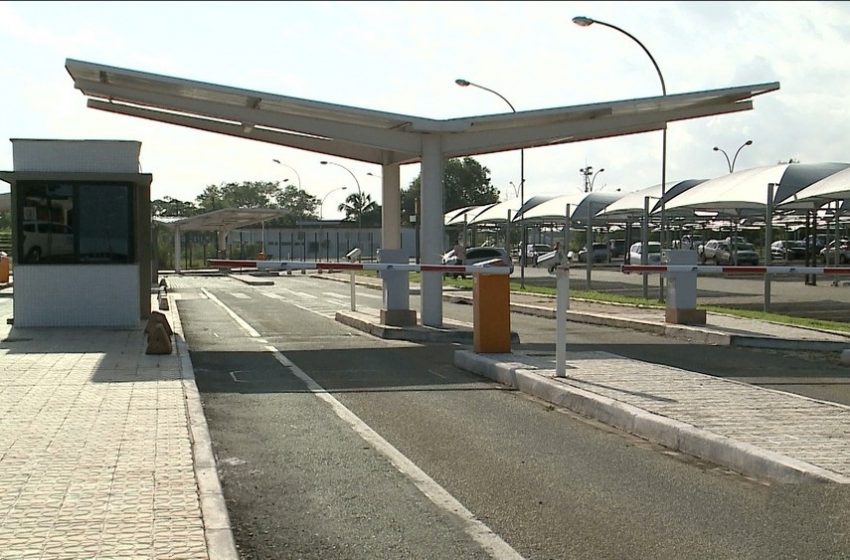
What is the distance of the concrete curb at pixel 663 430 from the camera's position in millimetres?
7059

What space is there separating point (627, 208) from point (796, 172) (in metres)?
9.29

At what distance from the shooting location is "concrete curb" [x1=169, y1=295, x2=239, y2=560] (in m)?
5.38

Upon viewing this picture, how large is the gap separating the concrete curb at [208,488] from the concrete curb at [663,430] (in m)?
3.62

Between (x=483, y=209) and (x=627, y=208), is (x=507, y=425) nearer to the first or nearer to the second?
(x=627, y=208)

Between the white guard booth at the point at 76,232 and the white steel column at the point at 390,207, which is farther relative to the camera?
the white steel column at the point at 390,207

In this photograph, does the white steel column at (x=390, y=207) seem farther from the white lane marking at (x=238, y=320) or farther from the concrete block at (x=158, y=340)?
the concrete block at (x=158, y=340)

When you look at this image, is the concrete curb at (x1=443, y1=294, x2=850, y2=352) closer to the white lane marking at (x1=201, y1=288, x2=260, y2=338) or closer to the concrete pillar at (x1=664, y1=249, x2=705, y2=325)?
the concrete pillar at (x1=664, y1=249, x2=705, y2=325)

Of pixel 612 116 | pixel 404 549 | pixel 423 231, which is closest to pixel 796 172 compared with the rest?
pixel 612 116

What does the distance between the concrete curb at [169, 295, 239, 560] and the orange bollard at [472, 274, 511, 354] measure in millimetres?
4363

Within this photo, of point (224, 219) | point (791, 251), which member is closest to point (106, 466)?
point (224, 219)

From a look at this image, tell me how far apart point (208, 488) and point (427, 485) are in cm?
151

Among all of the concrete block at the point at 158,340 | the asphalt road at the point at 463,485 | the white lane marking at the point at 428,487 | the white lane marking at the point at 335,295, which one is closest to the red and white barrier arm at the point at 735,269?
the asphalt road at the point at 463,485

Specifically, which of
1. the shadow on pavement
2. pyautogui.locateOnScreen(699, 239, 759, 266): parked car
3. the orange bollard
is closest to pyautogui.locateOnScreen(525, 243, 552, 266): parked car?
pyautogui.locateOnScreen(699, 239, 759, 266): parked car

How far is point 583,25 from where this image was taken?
26125mm
